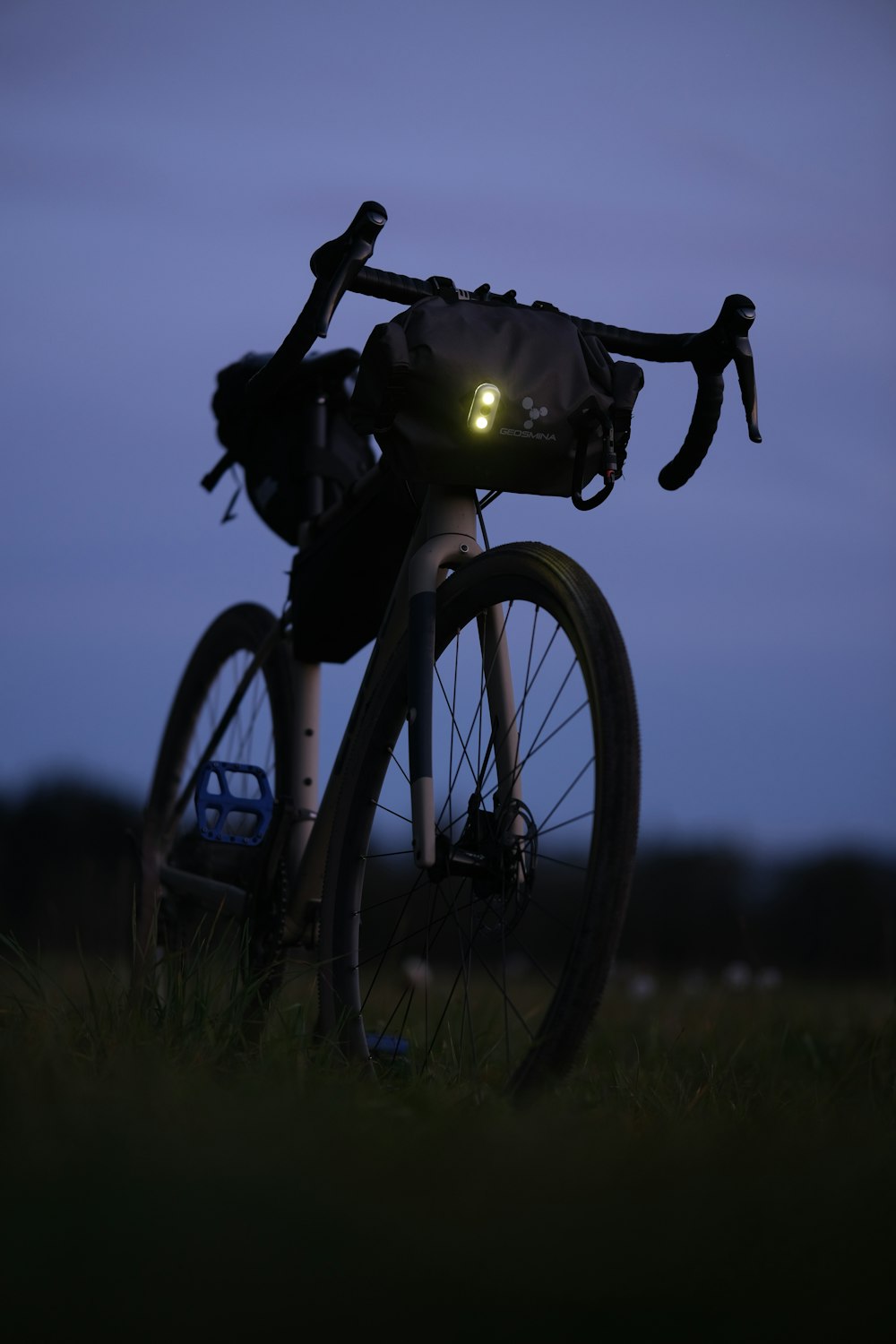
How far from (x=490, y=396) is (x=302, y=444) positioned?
119 cm

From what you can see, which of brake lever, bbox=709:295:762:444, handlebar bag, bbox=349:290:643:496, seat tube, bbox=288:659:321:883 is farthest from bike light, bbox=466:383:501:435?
seat tube, bbox=288:659:321:883

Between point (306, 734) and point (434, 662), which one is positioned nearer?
point (434, 662)

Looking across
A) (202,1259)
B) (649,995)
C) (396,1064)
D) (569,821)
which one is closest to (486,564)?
(569,821)

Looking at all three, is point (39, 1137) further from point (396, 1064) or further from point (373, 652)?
point (373, 652)

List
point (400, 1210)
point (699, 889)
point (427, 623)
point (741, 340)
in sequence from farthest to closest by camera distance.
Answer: point (699, 889)
point (741, 340)
point (427, 623)
point (400, 1210)

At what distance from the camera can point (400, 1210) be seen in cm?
123

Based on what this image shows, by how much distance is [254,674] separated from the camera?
11.1ft

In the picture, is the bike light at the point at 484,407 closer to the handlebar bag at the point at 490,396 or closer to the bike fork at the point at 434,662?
the handlebar bag at the point at 490,396

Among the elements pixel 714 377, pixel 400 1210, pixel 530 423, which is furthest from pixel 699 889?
pixel 400 1210

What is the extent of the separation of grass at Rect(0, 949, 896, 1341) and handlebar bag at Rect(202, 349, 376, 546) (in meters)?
1.64

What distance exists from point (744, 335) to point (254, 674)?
152 cm

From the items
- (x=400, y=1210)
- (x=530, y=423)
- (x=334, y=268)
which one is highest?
(x=334, y=268)

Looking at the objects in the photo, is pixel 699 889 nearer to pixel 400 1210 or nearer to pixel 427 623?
pixel 427 623

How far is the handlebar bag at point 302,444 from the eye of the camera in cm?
323
